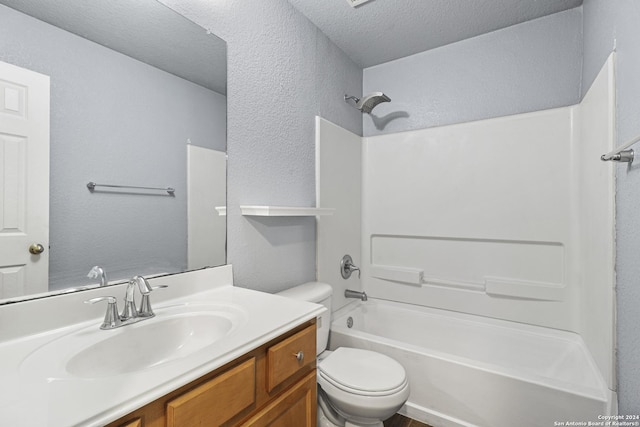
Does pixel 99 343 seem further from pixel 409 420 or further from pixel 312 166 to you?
pixel 409 420

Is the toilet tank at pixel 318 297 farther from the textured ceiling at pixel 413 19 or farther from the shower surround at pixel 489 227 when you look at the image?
the textured ceiling at pixel 413 19

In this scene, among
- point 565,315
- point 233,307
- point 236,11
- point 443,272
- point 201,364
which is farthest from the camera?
point 443,272

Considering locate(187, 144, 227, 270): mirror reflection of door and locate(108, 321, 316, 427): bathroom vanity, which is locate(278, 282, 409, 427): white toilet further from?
locate(187, 144, 227, 270): mirror reflection of door

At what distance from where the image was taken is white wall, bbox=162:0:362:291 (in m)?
1.44

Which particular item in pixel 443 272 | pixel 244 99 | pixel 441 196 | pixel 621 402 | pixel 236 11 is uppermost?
pixel 236 11

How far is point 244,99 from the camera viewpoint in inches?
58.8

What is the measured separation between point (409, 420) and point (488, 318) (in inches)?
35.4

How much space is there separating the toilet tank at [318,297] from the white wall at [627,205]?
4.23 ft

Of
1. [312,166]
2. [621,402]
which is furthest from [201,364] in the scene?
[621,402]

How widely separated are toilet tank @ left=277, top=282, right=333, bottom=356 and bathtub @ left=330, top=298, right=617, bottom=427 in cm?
18

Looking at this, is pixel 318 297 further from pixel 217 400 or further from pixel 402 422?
pixel 217 400

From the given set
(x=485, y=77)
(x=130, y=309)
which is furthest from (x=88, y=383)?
(x=485, y=77)

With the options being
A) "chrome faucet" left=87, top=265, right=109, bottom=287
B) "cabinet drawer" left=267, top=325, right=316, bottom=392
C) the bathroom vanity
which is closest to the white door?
"chrome faucet" left=87, top=265, right=109, bottom=287

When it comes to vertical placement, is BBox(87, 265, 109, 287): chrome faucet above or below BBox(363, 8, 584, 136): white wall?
below
